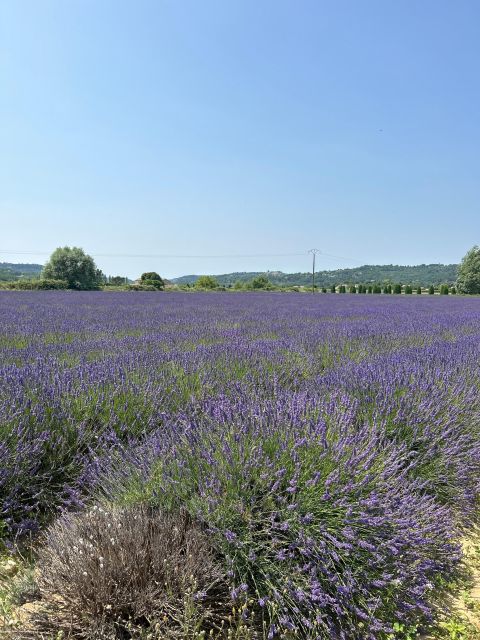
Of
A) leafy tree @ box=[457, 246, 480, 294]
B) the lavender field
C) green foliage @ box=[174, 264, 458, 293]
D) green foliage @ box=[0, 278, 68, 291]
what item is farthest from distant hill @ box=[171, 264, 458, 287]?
the lavender field

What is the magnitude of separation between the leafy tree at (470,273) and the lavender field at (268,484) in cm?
5166

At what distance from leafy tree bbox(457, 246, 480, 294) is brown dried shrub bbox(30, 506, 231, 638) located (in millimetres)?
54149

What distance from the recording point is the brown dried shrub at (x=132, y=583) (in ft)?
3.99

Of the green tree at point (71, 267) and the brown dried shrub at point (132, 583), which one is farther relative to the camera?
the green tree at point (71, 267)

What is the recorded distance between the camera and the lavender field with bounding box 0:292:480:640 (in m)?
1.31

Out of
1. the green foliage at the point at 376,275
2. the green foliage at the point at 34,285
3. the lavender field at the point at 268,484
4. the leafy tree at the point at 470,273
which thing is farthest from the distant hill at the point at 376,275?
the lavender field at the point at 268,484

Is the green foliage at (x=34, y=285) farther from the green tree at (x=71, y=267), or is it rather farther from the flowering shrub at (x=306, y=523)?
the flowering shrub at (x=306, y=523)

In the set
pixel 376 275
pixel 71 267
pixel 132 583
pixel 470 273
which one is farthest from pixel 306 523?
pixel 376 275

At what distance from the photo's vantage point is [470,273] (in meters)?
48.0

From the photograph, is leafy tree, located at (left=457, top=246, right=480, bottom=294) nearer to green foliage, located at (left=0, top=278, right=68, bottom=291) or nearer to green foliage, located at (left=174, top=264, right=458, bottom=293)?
green foliage, located at (left=0, top=278, right=68, bottom=291)

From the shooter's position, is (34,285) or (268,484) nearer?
(268,484)

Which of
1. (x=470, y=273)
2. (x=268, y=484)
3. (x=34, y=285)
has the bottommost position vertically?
(x=268, y=484)

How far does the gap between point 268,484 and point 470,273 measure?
5462 centimetres

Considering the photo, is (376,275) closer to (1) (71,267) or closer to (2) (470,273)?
(2) (470,273)
